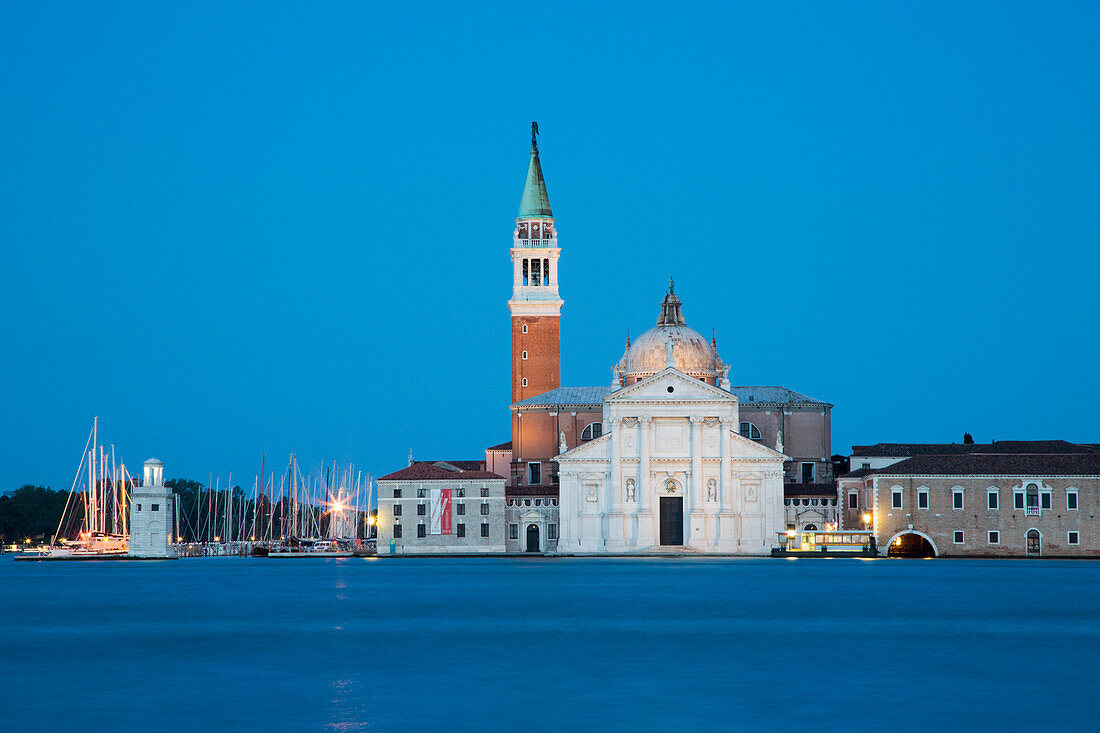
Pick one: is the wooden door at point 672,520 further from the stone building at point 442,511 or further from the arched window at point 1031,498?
the arched window at point 1031,498

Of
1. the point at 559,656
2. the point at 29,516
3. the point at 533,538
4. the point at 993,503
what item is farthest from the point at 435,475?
the point at 559,656

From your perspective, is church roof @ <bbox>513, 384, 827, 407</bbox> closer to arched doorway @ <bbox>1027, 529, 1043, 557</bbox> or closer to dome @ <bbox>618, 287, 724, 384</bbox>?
dome @ <bbox>618, 287, 724, 384</bbox>

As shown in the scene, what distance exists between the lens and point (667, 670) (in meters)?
24.9

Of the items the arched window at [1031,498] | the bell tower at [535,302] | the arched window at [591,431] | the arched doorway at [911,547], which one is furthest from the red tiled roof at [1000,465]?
the bell tower at [535,302]

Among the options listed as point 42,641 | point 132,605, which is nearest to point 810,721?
point 42,641

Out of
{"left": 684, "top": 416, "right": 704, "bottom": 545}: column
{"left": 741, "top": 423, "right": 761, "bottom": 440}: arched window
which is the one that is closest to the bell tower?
{"left": 741, "top": 423, "right": 761, "bottom": 440}: arched window

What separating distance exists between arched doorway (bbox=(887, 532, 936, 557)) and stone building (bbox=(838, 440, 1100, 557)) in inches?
40.5

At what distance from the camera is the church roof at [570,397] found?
83.7m

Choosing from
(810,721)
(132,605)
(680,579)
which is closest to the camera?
(810,721)

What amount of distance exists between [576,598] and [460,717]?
22420 mm

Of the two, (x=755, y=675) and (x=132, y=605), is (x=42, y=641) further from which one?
(x=755, y=675)

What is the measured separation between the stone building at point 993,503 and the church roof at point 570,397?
16879mm

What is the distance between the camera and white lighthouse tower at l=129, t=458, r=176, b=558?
259ft

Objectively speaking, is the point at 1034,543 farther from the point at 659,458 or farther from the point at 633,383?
the point at 633,383
